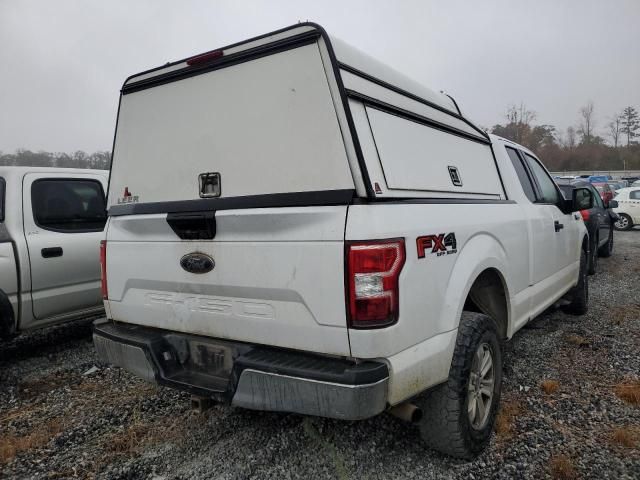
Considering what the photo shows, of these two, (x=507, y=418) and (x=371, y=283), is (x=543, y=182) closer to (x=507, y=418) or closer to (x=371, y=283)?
(x=507, y=418)

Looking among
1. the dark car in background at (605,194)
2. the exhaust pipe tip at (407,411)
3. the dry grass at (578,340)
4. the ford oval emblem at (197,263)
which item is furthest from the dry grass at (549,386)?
the dark car in background at (605,194)

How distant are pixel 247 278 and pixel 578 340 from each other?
3.77 meters

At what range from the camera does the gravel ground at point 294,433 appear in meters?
2.54

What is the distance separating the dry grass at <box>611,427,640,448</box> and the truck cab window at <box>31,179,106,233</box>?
4.77 metres

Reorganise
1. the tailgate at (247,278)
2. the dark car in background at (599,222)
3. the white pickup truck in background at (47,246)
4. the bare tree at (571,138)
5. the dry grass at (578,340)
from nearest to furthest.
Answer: the tailgate at (247,278)
the white pickup truck in background at (47,246)
the dry grass at (578,340)
the dark car in background at (599,222)
the bare tree at (571,138)

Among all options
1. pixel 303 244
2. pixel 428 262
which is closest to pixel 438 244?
pixel 428 262

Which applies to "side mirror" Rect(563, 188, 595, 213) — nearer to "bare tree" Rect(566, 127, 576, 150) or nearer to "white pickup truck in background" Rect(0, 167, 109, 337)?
"white pickup truck in background" Rect(0, 167, 109, 337)

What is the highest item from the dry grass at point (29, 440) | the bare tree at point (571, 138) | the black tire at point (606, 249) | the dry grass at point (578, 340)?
the bare tree at point (571, 138)

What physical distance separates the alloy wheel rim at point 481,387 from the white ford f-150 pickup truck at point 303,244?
1cm

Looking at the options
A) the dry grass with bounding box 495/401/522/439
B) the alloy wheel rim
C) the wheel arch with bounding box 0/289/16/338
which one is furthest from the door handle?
the dry grass with bounding box 495/401/522/439

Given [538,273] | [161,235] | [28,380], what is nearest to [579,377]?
[538,273]

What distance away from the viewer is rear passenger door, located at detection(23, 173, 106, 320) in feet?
14.0

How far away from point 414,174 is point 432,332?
840 mm

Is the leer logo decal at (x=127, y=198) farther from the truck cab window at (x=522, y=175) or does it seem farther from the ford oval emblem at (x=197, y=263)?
the truck cab window at (x=522, y=175)
